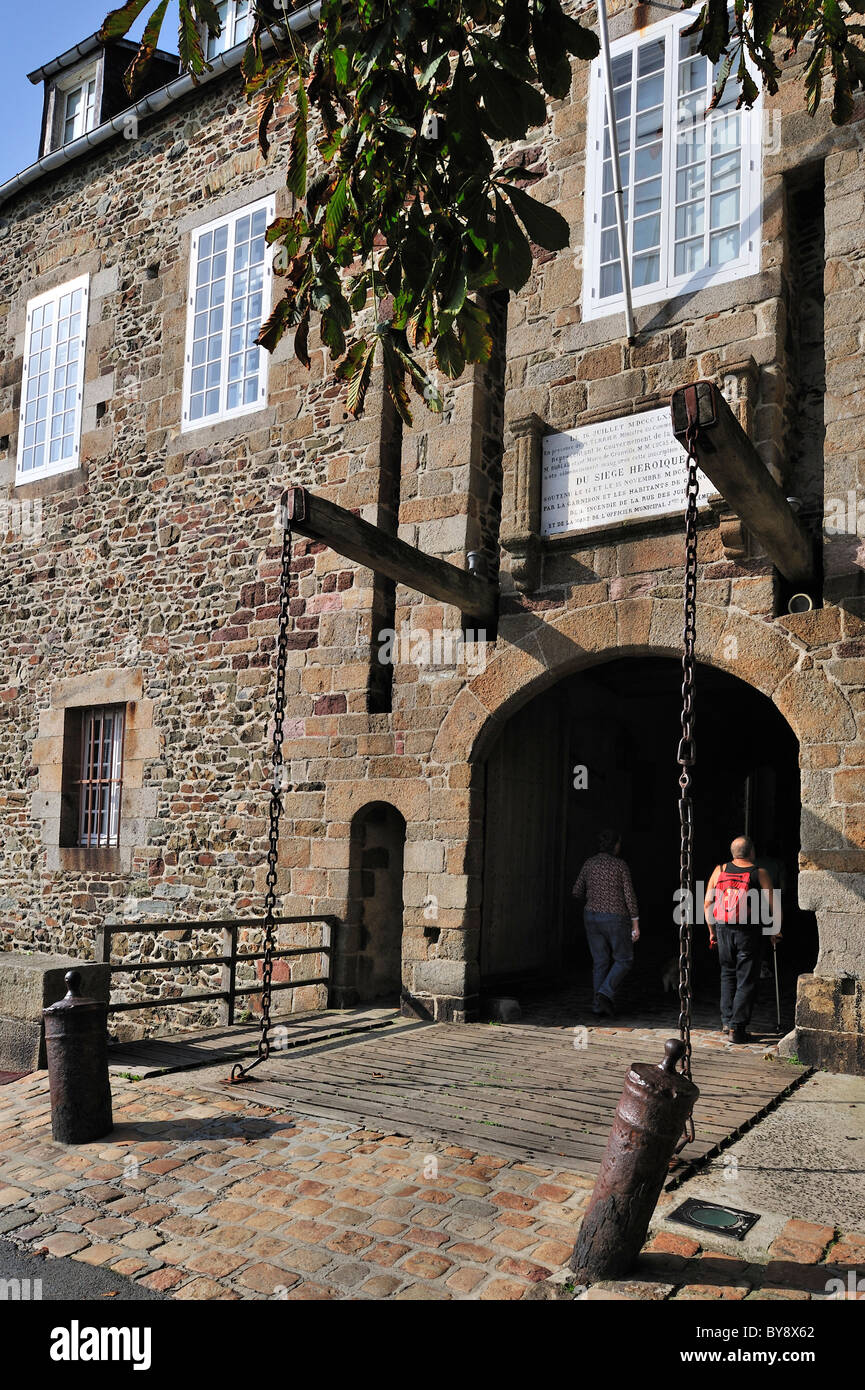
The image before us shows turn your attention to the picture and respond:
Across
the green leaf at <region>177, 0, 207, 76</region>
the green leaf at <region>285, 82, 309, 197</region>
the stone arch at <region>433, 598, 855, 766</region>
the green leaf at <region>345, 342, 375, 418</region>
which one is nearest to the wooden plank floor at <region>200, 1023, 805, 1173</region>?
the stone arch at <region>433, 598, 855, 766</region>

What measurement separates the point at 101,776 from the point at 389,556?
5628 mm

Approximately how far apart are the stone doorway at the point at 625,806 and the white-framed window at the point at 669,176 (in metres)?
3.36

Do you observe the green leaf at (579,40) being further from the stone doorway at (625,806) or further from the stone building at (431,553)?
the stone doorway at (625,806)

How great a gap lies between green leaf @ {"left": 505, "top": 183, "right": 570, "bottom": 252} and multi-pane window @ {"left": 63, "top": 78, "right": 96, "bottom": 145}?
11435 mm

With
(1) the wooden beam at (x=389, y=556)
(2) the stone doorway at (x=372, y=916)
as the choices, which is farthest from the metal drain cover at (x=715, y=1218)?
(2) the stone doorway at (x=372, y=916)

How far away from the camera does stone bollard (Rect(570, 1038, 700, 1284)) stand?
3240 millimetres

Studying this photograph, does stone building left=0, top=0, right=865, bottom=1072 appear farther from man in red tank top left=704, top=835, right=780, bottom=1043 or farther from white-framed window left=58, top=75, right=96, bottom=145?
man in red tank top left=704, top=835, right=780, bottom=1043

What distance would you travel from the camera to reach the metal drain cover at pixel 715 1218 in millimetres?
3529

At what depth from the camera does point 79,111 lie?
12.5 m

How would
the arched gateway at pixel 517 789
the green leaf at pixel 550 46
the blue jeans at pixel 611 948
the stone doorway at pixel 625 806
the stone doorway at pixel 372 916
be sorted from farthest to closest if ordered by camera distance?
1. the stone doorway at pixel 625 806
2. the stone doorway at pixel 372 916
3. the blue jeans at pixel 611 948
4. the arched gateway at pixel 517 789
5. the green leaf at pixel 550 46

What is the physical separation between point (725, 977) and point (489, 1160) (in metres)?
2.92

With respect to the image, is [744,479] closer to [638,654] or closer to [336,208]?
[336,208]

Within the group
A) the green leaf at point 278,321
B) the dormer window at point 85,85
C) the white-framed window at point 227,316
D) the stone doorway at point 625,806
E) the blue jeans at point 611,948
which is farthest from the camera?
the dormer window at point 85,85
